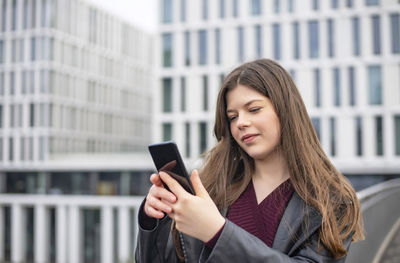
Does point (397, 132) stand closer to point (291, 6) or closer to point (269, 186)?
point (291, 6)

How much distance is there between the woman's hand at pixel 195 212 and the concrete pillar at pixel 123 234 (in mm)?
37250

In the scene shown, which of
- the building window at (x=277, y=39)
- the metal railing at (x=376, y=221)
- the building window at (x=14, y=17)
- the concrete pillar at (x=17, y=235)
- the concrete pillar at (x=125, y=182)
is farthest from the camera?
the building window at (x=14, y=17)

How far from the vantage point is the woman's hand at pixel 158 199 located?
56.4 inches

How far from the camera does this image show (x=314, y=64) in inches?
1305

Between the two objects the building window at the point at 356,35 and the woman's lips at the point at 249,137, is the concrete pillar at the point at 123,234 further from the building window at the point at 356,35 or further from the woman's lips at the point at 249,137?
the woman's lips at the point at 249,137

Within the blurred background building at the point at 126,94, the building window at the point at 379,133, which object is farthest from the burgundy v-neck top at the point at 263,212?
the building window at the point at 379,133

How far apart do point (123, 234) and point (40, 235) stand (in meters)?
7.36

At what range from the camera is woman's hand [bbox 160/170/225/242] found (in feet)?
4.59

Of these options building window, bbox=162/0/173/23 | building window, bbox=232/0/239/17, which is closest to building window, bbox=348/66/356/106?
building window, bbox=232/0/239/17

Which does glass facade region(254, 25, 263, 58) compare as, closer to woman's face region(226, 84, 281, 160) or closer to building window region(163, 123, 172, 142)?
building window region(163, 123, 172, 142)

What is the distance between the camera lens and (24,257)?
42281 mm

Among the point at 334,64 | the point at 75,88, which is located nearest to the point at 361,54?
the point at 334,64

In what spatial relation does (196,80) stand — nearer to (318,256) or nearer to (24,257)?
(24,257)

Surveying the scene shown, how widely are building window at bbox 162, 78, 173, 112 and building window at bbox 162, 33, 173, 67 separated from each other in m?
1.23
